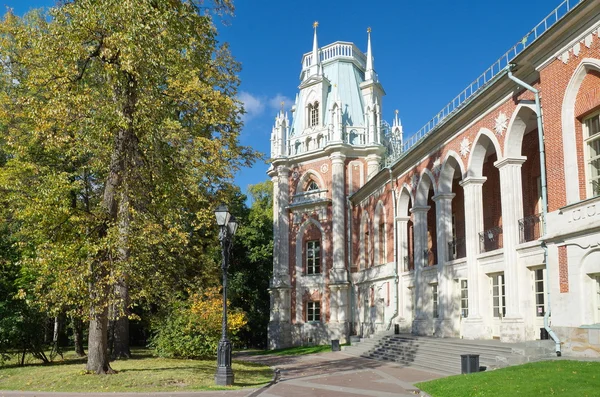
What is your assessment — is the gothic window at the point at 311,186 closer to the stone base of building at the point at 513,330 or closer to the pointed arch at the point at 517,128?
the pointed arch at the point at 517,128

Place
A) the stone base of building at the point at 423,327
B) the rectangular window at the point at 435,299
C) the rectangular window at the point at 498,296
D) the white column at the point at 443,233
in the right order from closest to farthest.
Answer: the rectangular window at the point at 498,296 → the white column at the point at 443,233 → the stone base of building at the point at 423,327 → the rectangular window at the point at 435,299

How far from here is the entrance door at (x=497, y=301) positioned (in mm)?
18422

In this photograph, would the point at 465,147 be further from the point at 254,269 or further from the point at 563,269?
the point at 254,269

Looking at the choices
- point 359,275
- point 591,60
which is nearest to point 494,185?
point 591,60

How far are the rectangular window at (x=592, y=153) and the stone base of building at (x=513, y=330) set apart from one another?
15.8ft

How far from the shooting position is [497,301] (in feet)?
62.5

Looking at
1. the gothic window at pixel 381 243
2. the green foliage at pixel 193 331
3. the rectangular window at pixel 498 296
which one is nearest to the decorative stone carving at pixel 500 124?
Result: the rectangular window at pixel 498 296

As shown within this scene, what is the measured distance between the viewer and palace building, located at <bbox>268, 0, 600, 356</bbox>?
13.5 m

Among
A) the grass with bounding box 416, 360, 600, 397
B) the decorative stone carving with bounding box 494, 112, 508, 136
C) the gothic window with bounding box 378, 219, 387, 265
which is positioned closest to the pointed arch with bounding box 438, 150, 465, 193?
the decorative stone carving with bounding box 494, 112, 508, 136

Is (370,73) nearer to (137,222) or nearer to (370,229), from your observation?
(370,229)

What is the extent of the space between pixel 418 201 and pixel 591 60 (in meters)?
12.2

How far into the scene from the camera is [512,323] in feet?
54.1

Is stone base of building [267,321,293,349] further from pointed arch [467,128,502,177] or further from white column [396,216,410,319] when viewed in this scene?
pointed arch [467,128,502,177]

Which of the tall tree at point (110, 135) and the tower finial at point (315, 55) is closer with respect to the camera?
the tall tree at point (110, 135)
